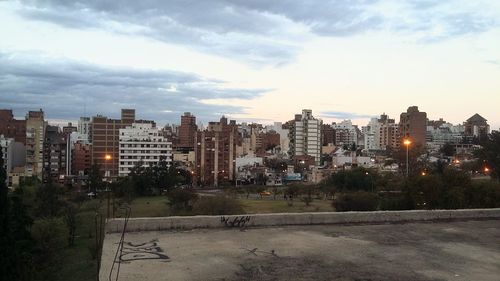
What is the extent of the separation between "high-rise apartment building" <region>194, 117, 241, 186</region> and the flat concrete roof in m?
86.5

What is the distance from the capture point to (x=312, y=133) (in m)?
126

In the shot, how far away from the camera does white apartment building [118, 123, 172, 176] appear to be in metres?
103

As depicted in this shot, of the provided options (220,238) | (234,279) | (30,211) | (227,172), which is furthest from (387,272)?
(227,172)

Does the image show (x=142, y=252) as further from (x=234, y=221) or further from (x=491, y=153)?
(x=491, y=153)

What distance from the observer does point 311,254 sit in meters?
10.6

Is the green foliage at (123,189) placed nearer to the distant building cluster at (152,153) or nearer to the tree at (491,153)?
the distant building cluster at (152,153)

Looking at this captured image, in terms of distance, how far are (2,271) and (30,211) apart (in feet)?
93.1

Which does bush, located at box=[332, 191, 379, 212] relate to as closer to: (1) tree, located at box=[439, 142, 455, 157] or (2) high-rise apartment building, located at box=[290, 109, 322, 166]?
(2) high-rise apartment building, located at box=[290, 109, 322, 166]

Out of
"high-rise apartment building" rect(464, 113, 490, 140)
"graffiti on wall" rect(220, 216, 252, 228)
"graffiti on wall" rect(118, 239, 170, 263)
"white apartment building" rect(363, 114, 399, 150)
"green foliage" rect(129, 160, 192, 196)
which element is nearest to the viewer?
"graffiti on wall" rect(118, 239, 170, 263)

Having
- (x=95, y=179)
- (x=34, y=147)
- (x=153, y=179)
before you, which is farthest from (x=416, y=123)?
(x=34, y=147)

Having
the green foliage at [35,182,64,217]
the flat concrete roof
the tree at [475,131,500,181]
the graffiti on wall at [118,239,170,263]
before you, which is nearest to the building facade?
the green foliage at [35,182,64,217]

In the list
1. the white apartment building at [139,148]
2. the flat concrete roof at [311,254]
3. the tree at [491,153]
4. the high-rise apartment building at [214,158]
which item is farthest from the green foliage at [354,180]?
the flat concrete roof at [311,254]

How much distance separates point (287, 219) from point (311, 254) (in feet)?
11.8

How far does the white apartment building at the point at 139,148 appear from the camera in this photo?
10281 centimetres
